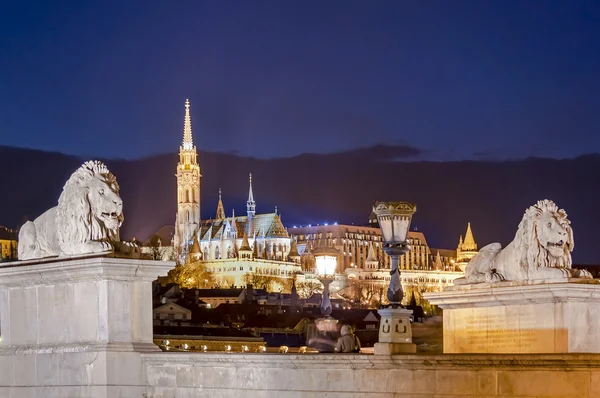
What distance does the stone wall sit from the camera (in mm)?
12289

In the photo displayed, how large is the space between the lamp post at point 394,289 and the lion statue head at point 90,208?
119 inches

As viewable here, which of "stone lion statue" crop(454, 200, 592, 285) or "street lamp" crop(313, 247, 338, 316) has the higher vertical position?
"stone lion statue" crop(454, 200, 592, 285)

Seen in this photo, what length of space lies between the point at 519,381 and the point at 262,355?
118 inches

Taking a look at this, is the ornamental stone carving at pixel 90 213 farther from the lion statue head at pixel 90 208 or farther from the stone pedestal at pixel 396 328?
the stone pedestal at pixel 396 328

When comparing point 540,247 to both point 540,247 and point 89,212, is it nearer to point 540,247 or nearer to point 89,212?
point 540,247

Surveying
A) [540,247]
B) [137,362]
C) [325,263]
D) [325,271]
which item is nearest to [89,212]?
[137,362]

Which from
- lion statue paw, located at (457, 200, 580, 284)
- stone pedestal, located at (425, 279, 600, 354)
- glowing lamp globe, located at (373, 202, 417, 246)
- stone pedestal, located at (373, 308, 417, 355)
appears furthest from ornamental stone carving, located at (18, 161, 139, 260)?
lion statue paw, located at (457, 200, 580, 284)

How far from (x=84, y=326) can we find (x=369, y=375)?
12.7 ft

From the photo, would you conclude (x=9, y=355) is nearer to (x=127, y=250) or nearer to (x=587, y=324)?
(x=127, y=250)

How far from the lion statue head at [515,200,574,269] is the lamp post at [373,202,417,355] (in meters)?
1.60

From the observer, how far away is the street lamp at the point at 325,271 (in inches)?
1055

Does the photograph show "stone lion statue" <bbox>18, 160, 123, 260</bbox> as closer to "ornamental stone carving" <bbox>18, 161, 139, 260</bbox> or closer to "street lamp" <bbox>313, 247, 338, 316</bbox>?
"ornamental stone carving" <bbox>18, 161, 139, 260</bbox>

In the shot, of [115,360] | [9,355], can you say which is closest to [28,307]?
[9,355]

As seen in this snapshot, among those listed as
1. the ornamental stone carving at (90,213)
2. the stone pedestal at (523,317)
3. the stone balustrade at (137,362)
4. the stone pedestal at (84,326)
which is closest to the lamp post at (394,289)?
the stone balustrade at (137,362)
